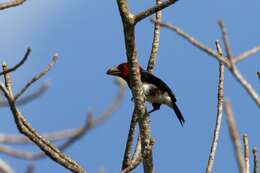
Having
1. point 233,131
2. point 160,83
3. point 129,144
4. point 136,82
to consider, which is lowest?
point 233,131

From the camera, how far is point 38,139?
13.5 feet

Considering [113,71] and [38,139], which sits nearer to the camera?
[38,139]

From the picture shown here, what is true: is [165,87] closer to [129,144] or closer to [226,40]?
[129,144]

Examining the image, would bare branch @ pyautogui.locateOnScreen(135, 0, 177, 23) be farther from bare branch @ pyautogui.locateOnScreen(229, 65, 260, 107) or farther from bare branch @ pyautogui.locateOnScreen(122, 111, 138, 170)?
bare branch @ pyautogui.locateOnScreen(229, 65, 260, 107)

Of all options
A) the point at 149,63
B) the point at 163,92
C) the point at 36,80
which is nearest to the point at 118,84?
the point at 36,80

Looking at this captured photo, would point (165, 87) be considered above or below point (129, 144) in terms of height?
above

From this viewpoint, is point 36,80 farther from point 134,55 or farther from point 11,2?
point 134,55

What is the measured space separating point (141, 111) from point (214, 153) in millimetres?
563

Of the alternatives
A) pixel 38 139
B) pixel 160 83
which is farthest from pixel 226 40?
pixel 160 83

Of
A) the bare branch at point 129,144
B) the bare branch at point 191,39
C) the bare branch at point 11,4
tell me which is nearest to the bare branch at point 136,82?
the bare branch at point 129,144

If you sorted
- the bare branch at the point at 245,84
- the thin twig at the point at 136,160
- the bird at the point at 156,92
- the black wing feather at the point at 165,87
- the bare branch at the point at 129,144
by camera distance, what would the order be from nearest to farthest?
1. the bare branch at the point at 245,84
2. the thin twig at the point at 136,160
3. the bare branch at the point at 129,144
4. the black wing feather at the point at 165,87
5. the bird at the point at 156,92

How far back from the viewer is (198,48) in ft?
9.18

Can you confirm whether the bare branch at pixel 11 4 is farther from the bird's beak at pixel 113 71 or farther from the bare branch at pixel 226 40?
the bird's beak at pixel 113 71

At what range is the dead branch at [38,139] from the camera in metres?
3.90
